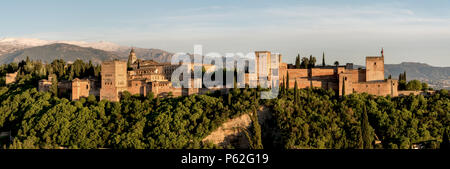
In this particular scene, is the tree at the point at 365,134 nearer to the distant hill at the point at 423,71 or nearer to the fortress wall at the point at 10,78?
the fortress wall at the point at 10,78

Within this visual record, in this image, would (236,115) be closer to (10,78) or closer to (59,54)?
(10,78)

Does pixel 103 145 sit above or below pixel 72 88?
below

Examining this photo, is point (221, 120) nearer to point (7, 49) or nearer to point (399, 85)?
point (399, 85)

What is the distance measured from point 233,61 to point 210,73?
506 cm

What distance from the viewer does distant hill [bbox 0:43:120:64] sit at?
→ 157 metres

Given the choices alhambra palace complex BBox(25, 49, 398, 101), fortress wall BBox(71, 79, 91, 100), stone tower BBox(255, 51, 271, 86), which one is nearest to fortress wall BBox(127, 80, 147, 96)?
alhambra palace complex BBox(25, 49, 398, 101)

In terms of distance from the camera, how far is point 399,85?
37.0 metres

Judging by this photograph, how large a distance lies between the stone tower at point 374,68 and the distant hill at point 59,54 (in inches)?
5104

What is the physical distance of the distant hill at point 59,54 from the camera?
514 ft

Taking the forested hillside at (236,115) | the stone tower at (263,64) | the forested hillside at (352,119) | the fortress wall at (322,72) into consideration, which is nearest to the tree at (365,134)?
the forested hillside at (236,115)

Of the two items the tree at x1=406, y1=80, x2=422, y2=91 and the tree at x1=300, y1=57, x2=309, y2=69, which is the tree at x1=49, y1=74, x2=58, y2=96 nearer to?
the tree at x1=300, y1=57, x2=309, y2=69

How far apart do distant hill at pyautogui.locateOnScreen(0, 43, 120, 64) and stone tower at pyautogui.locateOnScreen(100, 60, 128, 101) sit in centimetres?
12271

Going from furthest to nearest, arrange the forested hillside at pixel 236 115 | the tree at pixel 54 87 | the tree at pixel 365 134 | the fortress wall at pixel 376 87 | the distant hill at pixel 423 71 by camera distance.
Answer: the distant hill at pixel 423 71
the tree at pixel 54 87
the fortress wall at pixel 376 87
the forested hillside at pixel 236 115
the tree at pixel 365 134
